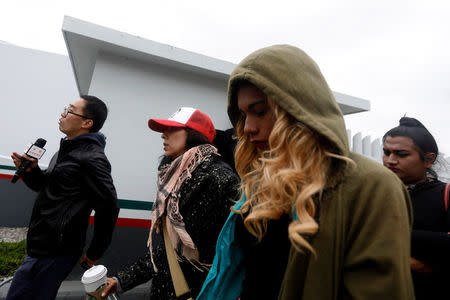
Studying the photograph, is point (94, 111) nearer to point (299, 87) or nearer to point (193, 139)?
point (193, 139)

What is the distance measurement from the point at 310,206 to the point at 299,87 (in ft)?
1.26

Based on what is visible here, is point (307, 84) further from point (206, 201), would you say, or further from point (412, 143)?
point (412, 143)

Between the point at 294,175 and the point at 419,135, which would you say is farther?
the point at 419,135

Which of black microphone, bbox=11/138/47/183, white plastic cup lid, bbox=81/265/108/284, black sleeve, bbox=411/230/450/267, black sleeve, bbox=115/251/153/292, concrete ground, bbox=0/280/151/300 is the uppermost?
black sleeve, bbox=411/230/450/267

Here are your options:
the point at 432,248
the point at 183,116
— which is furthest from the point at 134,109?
the point at 432,248

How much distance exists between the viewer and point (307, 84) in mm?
826

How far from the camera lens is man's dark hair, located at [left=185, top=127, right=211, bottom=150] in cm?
197

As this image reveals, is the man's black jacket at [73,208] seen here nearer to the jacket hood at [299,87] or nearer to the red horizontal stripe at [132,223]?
the red horizontal stripe at [132,223]

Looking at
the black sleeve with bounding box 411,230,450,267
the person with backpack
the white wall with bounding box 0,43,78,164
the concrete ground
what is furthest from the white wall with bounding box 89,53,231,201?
the white wall with bounding box 0,43,78,164

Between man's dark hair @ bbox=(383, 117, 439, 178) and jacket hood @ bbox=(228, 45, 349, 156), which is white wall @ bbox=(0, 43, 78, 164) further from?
man's dark hair @ bbox=(383, 117, 439, 178)

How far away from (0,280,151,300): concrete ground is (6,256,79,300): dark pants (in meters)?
1.47

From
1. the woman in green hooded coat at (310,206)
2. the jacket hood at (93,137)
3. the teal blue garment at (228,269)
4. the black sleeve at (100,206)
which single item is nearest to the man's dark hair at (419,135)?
the woman in green hooded coat at (310,206)

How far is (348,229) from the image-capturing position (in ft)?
2.29

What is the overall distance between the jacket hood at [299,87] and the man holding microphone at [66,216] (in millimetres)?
1678
